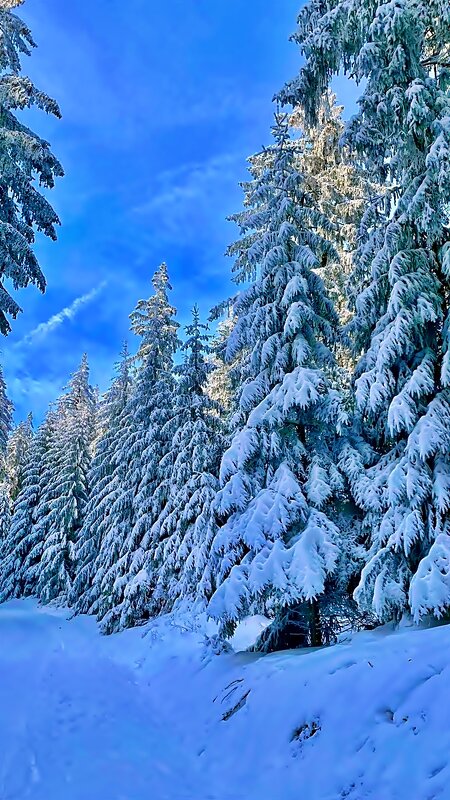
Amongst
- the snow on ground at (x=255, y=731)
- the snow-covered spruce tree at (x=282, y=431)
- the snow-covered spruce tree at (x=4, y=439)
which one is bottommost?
the snow on ground at (x=255, y=731)

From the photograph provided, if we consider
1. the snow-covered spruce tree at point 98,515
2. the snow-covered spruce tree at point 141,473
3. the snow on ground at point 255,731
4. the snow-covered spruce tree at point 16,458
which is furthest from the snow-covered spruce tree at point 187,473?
the snow-covered spruce tree at point 16,458

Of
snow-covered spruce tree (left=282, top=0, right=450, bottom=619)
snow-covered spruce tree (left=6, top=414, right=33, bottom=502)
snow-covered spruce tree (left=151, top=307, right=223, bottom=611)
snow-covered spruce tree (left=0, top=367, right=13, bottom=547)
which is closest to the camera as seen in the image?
snow-covered spruce tree (left=282, top=0, right=450, bottom=619)

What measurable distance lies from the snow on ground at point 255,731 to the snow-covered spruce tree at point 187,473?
6.91 meters

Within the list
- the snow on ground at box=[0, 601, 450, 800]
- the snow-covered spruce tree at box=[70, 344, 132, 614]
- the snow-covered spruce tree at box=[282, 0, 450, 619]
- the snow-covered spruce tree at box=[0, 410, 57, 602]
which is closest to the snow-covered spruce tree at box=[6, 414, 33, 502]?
the snow-covered spruce tree at box=[0, 410, 57, 602]

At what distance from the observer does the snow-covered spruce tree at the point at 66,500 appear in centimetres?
2928

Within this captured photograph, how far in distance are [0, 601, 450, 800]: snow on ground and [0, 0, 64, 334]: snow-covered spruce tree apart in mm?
9897

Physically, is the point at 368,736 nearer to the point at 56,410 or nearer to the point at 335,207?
the point at 335,207

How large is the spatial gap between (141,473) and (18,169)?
40.8 ft

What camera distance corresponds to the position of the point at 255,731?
605cm

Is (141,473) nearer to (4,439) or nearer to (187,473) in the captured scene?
(187,473)

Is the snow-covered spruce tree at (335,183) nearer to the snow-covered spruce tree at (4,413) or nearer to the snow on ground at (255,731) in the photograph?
the snow on ground at (255,731)

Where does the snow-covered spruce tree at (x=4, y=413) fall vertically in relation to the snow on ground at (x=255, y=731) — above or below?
above

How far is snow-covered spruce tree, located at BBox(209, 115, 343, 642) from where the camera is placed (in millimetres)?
8617

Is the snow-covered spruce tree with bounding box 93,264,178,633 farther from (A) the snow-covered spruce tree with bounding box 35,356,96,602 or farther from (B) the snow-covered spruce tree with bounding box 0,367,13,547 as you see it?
(A) the snow-covered spruce tree with bounding box 35,356,96,602
